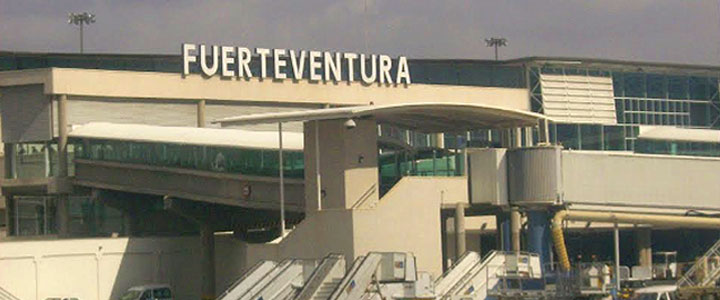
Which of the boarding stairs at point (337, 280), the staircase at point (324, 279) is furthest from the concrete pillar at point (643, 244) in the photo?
the staircase at point (324, 279)

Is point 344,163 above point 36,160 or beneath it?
beneath

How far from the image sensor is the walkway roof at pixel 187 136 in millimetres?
84688

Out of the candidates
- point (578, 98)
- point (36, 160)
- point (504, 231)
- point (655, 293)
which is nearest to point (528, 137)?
point (578, 98)

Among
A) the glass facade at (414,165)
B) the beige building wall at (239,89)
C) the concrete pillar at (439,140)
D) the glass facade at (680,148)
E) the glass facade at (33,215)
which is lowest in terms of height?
the glass facade at (33,215)

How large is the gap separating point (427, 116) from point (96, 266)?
21689 millimetres

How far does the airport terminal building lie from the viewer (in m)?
76.6

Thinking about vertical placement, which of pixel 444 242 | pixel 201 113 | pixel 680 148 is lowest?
pixel 444 242

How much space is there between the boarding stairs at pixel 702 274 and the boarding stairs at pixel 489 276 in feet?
24.4

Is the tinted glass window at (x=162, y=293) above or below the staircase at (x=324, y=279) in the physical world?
below

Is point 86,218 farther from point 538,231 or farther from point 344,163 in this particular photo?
point 538,231

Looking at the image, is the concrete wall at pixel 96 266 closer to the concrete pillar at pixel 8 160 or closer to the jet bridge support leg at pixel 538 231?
the concrete pillar at pixel 8 160

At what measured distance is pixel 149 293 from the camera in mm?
84625

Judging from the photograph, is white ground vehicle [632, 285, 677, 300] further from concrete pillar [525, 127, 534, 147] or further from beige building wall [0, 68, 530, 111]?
concrete pillar [525, 127, 534, 147]

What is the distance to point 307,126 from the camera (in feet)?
252
